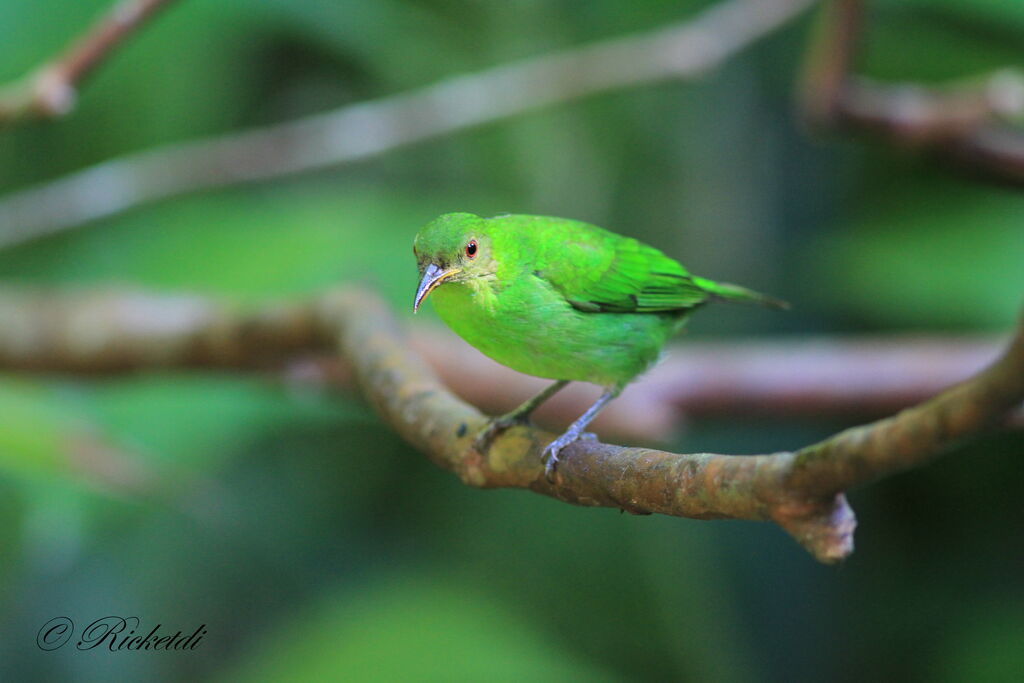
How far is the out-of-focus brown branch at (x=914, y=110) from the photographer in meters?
4.07

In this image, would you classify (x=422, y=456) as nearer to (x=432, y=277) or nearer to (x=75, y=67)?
(x=75, y=67)

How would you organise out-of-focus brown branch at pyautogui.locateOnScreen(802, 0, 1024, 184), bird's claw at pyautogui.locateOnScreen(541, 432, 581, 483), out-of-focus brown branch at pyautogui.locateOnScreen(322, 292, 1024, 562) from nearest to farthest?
out-of-focus brown branch at pyautogui.locateOnScreen(322, 292, 1024, 562) → bird's claw at pyautogui.locateOnScreen(541, 432, 581, 483) → out-of-focus brown branch at pyautogui.locateOnScreen(802, 0, 1024, 184)

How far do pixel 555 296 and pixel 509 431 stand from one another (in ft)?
1.07

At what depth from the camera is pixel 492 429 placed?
202cm

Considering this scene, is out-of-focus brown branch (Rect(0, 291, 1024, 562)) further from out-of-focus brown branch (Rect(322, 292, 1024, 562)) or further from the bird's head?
the bird's head

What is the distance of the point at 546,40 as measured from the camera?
20.4 ft

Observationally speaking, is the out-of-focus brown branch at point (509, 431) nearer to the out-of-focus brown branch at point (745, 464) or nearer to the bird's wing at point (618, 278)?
the out-of-focus brown branch at point (745, 464)

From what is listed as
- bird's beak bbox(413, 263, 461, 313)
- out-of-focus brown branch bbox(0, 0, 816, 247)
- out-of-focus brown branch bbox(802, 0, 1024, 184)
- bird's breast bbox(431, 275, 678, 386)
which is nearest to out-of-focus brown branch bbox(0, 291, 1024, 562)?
bird's breast bbox(431, 275, 678, 386)

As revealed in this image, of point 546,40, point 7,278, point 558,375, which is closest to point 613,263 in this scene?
point 558,375

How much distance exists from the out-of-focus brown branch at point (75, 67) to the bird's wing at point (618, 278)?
1472mm

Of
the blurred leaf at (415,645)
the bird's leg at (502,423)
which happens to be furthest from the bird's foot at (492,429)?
the blurred leaf at (415,645)

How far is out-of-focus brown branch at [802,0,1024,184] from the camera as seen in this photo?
407 cm

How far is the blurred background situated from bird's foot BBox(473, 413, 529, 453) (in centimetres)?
145

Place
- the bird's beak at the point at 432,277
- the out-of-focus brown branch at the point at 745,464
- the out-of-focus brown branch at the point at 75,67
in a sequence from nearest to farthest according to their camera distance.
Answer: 1. the out-of-focus brown branch at the point at 745,464
2. the bird's beak at the point at 432,277
3. the out-of-focus brown branch at the point at 75,67
